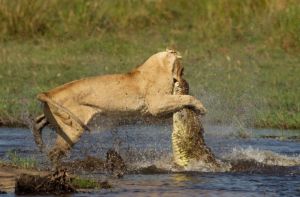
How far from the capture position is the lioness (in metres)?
9.39

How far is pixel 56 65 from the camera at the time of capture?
15.2 m

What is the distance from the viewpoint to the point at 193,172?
9.56m

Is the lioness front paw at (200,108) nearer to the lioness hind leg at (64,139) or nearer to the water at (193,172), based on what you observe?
the water at (193,172)

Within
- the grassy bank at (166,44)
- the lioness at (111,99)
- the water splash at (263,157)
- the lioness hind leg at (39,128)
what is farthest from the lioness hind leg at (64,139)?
the grassy bank at (166,44)

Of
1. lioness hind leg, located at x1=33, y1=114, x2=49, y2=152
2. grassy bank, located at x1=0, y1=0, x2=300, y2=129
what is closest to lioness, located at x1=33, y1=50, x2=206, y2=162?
lioness hind leg, located at x1=33, y1=114, x2=49, y2=152

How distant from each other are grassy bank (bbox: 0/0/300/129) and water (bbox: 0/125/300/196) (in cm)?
112

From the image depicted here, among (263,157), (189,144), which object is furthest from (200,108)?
(263,157)

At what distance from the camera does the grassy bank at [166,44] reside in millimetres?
13789

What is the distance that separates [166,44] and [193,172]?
717 cm

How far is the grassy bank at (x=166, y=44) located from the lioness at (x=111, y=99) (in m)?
3.07

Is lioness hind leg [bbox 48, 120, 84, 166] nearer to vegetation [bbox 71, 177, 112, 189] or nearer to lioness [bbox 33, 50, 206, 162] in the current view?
lioness [bbox 33, 50, 206, 162]

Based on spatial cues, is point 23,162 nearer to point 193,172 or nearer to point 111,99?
point 111,99

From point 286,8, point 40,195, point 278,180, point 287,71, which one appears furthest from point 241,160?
point 286,8

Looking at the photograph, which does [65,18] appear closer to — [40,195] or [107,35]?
[107,35]
